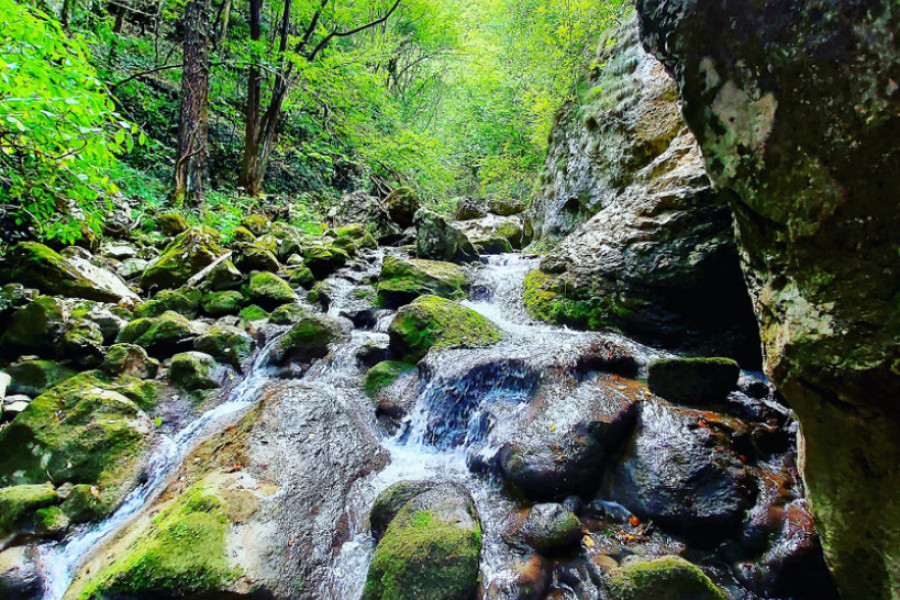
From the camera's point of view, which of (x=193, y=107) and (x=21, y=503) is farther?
(x=193, y=107)

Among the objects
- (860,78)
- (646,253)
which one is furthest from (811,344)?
(646,253)

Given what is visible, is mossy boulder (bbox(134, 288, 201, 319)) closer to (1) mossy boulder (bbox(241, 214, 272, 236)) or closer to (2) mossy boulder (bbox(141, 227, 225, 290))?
(2) mossy boulder (bbox(141, 227, 225, 290))

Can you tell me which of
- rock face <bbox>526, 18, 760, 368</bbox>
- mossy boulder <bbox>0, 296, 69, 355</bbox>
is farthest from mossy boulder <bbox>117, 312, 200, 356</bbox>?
rock face <bbox>526, 18, 760, 368</bbox>

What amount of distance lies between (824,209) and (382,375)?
15.0 ft

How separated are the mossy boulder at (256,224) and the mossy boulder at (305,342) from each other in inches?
217

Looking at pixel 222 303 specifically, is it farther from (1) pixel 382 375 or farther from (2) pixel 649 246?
(2) pixel 649 246

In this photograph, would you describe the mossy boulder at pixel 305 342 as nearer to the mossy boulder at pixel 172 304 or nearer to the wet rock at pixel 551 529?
the mossy boulder at pixel 172 304

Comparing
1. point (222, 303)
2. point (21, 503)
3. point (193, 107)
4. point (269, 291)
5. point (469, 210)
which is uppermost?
point (469, 210)

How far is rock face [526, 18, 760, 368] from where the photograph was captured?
4.75m

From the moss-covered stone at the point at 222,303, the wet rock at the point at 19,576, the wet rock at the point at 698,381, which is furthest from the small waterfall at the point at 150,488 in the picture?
the wet rock at the point at 698,381

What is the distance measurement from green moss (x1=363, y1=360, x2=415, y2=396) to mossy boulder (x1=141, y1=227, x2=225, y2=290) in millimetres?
4783

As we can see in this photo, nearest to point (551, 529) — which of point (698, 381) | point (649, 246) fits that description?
point (698, 381)

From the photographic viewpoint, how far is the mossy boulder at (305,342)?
5.85 meters

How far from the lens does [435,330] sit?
5496 mm
